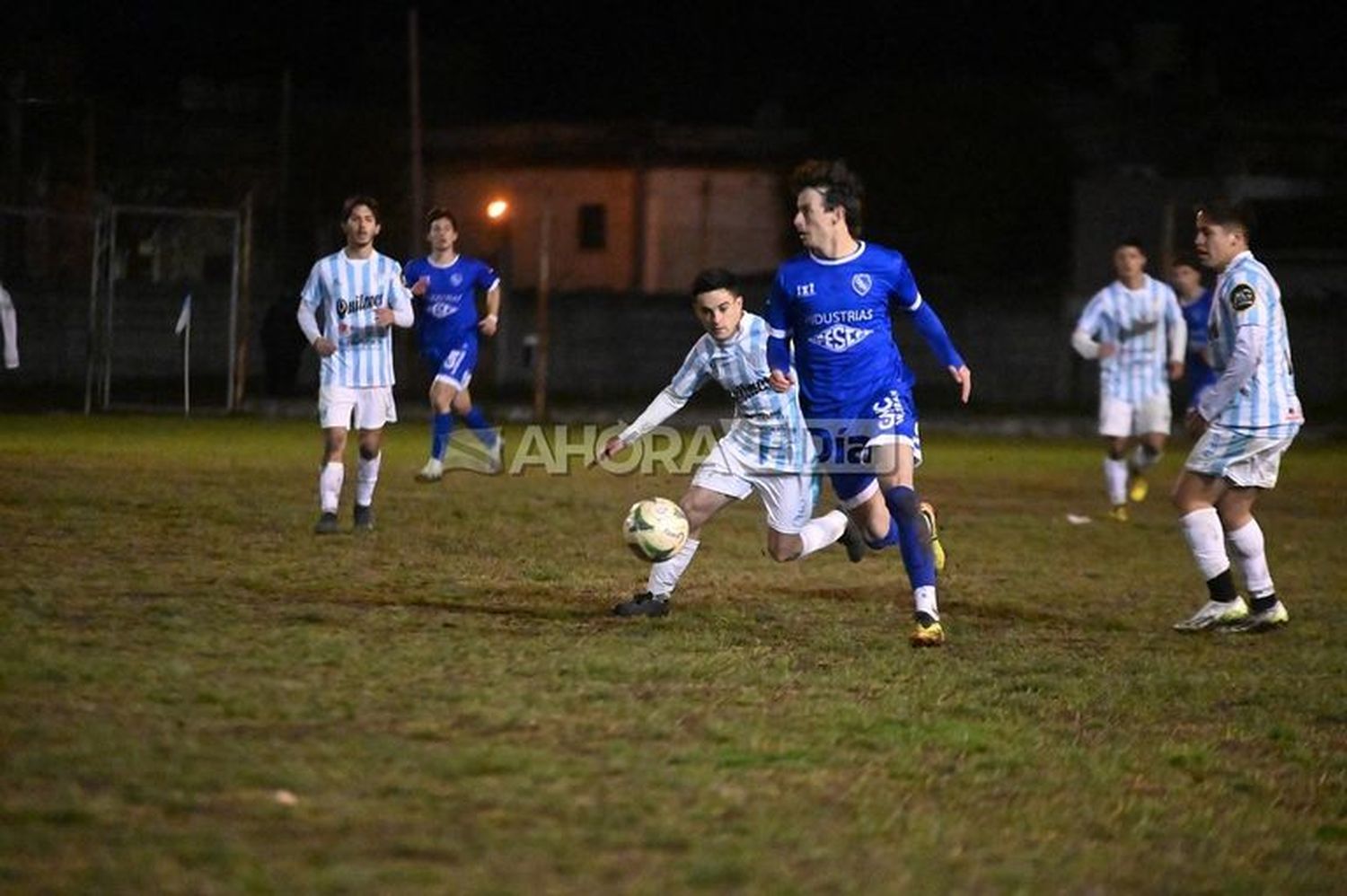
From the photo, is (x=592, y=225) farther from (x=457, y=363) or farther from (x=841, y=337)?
(x=841, y=337)

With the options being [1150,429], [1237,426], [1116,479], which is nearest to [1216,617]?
[1237,426]

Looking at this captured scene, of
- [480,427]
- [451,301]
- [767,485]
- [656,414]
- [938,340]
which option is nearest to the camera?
[938,340]

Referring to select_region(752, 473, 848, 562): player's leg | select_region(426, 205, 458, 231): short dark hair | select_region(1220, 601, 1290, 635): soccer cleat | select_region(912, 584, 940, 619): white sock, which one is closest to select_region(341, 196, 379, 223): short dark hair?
select_region(426, 205, 458, 231): short dark hair

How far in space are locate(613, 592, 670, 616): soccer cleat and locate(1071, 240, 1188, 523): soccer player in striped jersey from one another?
8079mm

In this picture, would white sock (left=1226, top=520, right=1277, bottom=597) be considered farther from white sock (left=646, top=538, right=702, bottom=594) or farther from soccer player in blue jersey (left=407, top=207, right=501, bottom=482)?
soccer player in blue jersey (left=407, top=207, right=501, bottom=482)

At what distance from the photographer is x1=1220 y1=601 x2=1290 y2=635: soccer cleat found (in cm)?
1112

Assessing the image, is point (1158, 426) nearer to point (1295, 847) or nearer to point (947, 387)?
point (1295, 847)

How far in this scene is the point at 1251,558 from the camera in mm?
11133

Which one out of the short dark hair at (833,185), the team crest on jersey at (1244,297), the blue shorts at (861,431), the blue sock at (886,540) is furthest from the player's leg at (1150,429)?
the short dark hair at (833,185)

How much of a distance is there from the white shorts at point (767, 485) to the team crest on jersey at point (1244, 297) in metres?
2.24

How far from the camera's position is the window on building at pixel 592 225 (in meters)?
53.2

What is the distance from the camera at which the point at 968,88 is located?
51719 millimetres

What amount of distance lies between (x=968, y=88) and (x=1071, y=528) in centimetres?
3644

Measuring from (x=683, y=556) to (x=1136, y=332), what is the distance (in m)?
8.49
